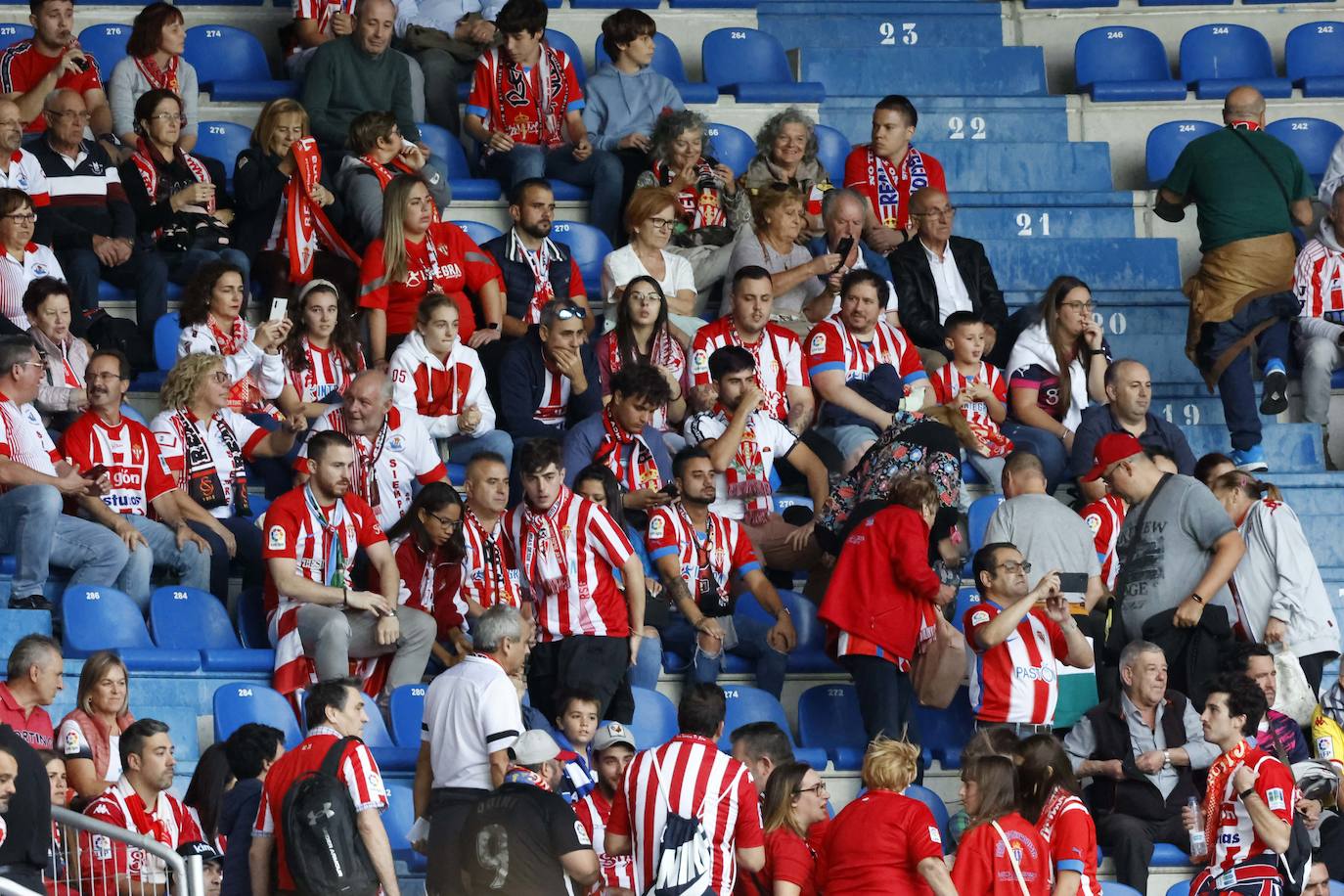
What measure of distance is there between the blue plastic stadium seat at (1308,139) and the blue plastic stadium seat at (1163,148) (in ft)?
1.39

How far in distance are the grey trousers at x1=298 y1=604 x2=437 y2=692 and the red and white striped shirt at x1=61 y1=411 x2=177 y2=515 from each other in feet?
3.24

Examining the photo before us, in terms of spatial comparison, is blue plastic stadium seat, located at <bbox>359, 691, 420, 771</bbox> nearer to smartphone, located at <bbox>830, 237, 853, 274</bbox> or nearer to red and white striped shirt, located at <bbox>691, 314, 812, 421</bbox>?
red and white striped shirt, located at <bbox>691, 314, 812, 421</bbox>

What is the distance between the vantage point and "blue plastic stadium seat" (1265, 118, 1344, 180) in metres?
12.5

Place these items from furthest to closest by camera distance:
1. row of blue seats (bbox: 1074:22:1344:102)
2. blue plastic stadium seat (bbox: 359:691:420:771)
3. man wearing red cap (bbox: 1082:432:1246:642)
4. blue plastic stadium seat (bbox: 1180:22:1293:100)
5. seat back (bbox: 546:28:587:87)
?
blue plastic stadium seat (bbox: 1180:22:1293:100) → row of blue seats (bbox: 1074:22:1344:102) → seat back (bbox: 546:28:587:87) → man wearing red cap (bbox: 1082:432:1246:642) → blue plastic stadium seat (bbox: 359:691:420:771)

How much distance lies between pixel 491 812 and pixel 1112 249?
601 centimetres

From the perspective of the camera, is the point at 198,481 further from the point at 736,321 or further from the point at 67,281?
the point at 736,321

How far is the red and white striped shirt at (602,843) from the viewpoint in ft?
25.1

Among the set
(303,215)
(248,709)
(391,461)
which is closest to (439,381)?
(391,461)

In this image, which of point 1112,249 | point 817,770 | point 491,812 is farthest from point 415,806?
point 1112,249

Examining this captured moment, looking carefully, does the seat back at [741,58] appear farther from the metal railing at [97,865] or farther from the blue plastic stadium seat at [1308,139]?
the metal railing at [97,865]

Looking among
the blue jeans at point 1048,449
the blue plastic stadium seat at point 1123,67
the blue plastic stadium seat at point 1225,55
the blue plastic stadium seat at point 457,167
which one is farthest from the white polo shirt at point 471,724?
the blue plastic stadium seat at point 1225,55

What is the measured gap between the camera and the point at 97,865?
7.12m

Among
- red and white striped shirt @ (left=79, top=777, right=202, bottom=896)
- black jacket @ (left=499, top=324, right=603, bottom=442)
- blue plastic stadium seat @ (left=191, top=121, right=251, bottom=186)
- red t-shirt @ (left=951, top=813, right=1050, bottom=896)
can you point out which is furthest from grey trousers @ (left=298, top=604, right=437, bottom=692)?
blue plastic stadium seat @ (left=191, top=121, right=251, bottom=186)

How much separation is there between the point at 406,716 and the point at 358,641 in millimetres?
338
